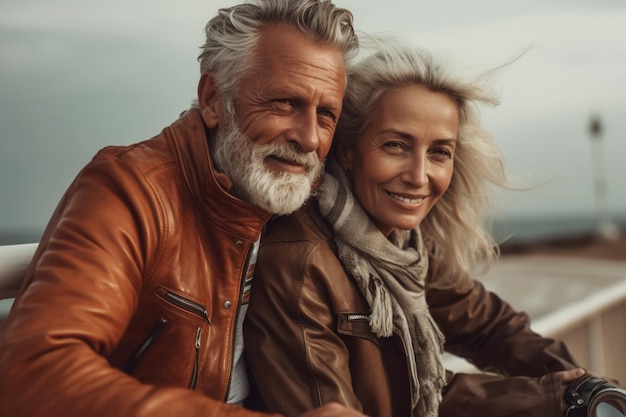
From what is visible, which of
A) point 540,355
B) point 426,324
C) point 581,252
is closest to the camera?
point 426,324

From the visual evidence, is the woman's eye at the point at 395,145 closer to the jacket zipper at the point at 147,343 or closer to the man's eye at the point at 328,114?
the man's eye at the point at 328,114

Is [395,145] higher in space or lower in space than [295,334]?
higher

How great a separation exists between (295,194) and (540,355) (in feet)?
4.36

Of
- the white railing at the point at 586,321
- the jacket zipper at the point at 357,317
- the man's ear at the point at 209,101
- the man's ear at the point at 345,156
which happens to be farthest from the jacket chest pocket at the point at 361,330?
the white railing at the point at 586,321

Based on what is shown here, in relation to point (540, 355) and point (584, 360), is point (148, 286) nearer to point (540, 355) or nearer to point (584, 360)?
point (540, 355)

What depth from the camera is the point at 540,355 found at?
2.60m

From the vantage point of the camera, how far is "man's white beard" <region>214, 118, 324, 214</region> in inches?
73.3

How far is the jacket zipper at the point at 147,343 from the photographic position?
170 cm

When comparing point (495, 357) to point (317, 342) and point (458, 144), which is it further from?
point (317, 342)

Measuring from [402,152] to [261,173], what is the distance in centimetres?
55

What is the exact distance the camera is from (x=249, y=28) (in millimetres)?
1927

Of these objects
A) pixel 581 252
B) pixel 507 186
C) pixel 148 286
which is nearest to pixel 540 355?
pixel 507 186

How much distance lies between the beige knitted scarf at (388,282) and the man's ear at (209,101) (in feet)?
1.34

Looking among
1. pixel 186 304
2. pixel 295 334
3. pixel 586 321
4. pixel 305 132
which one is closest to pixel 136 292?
pixel 186 304
